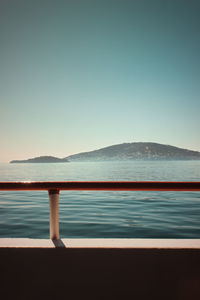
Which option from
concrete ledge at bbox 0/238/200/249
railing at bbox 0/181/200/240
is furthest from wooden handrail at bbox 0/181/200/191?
concrete ledge at bbox 0/238/200/249
